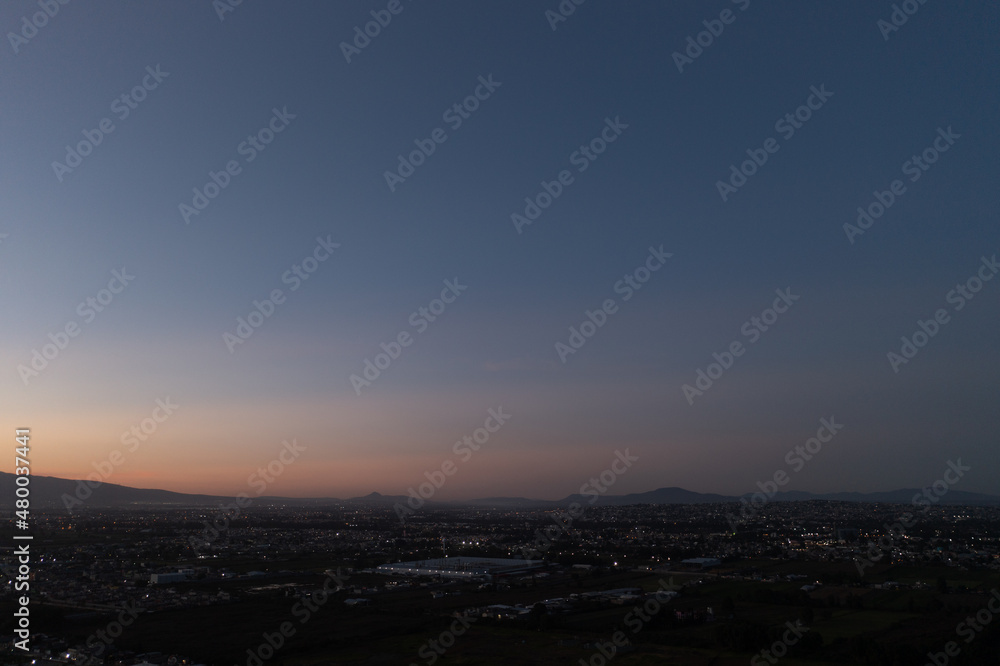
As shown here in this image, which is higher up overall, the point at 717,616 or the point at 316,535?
the point at 717,616

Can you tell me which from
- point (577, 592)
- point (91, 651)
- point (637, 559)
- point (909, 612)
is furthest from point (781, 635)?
point (637, 559)

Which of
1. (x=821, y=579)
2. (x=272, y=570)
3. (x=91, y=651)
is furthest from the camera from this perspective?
(x=272, y=570)

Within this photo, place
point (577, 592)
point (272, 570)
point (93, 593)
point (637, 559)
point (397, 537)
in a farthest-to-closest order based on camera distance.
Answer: point (397, 537) < point (637, 559) < point (272, 570) < point (577, 592) < point (93, 593)

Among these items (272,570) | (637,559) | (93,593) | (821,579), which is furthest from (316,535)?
(821,579)

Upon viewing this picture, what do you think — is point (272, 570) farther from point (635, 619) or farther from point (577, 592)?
point (635, 619)

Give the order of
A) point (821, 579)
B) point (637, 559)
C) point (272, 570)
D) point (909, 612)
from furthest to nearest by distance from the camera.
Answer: point (637, 559)
point (272, 570)
point (821, 579)
point (909, 612)

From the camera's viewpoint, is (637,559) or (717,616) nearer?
(717,616)

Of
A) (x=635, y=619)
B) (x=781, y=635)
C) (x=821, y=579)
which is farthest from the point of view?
(x=821, y=579)

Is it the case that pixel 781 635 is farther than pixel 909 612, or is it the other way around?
pixel 909 612

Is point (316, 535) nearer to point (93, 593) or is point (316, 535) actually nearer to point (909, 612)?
point (93, 593)
